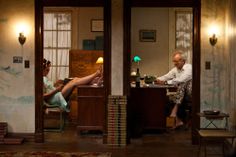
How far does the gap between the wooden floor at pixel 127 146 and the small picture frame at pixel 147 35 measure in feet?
12.0

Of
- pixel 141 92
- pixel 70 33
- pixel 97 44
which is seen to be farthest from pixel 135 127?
pixel 70 33

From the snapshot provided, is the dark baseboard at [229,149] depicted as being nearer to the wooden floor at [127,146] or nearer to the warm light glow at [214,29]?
the wooden floor at [127,146]

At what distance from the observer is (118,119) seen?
24.9ft

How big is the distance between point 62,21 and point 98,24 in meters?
0.92

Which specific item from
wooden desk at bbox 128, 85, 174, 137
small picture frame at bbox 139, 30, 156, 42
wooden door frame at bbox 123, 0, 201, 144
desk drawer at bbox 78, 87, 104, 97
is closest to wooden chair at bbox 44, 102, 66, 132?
desk drawer at bbox 78, 87, 104, 97

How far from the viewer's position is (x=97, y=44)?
36.2 feet

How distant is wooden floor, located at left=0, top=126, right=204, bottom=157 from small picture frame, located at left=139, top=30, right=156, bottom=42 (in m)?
3.64

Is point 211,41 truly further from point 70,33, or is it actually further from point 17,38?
point 70,33

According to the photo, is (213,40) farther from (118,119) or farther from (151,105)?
(118,119)

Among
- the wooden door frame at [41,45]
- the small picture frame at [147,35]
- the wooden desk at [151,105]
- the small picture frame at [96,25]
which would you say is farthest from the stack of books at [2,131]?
the small picture frame at [147,35]

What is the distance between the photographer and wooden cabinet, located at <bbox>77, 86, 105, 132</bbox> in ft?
27.4

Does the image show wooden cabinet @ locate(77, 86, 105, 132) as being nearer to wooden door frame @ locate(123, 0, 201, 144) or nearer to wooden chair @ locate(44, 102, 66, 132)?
wooden chair @ locate(44, 102, 66, 132)

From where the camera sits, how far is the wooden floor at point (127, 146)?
709 cm

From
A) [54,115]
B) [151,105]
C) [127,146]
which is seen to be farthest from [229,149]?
[54,115]
